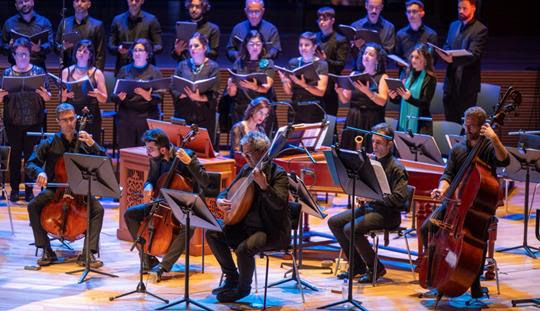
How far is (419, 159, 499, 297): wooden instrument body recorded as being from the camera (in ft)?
19.8

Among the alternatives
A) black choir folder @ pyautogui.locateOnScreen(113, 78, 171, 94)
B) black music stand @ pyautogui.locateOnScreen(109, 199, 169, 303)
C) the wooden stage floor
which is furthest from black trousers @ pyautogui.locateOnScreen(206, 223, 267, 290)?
black choir folder @ pyautogui.locateOnScreen(113, 78, 171, 94)

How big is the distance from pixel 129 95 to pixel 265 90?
1.29 meters

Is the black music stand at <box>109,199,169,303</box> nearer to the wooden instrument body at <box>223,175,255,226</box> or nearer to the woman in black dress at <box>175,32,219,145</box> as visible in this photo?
the wooden instrument body at <box>223,175,255,226</box>

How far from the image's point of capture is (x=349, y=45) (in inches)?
382

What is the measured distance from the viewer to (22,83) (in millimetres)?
8711

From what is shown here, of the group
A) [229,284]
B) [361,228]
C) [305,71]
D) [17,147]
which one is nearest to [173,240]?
[229,284]

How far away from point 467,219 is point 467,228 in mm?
62

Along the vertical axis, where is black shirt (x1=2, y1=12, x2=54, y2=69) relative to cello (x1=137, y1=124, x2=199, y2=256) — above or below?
above

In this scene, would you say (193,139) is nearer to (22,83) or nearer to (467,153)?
(22,83)

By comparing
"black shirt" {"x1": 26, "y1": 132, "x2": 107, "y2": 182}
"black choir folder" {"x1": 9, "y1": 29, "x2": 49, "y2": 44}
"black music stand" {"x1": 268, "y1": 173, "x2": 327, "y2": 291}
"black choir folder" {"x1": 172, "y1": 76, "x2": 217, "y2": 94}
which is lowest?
"black music stand" {"x1": 268, "y1": 173, "x2": 327, "y2": 291}

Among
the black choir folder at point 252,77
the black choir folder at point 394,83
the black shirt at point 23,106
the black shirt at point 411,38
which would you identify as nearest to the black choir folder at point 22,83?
the black shirt at point 23,106

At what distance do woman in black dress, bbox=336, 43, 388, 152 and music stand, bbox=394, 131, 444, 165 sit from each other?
0.99 metres

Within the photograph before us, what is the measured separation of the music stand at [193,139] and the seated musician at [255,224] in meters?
1.20

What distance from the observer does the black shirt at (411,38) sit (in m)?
9.50
